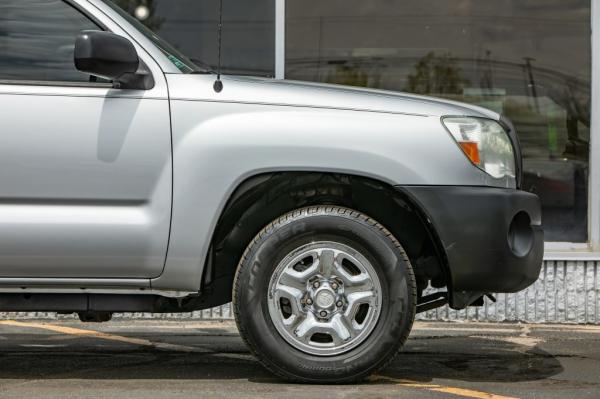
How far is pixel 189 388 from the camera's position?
19.2ft

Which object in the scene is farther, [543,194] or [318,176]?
[543,194]

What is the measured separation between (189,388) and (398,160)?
1364 mm

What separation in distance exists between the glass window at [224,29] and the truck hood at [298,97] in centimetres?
305

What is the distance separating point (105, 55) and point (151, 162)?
1.67 ft

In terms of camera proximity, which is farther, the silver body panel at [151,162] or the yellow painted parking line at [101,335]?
the yellow painted parking line at [101,335]

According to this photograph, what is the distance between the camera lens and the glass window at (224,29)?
901 cm

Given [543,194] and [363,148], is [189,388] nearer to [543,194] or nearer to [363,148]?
[363,148]

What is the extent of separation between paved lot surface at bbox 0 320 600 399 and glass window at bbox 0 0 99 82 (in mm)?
1397

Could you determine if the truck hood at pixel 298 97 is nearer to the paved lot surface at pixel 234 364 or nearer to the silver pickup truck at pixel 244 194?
the silver pickup truck at pixel 244 194

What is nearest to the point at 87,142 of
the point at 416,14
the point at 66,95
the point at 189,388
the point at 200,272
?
the point at 66,95

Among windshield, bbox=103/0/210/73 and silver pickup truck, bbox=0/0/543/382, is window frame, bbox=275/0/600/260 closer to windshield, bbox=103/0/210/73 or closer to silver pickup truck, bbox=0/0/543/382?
silver pickup truck, bbox=0/0/543/382

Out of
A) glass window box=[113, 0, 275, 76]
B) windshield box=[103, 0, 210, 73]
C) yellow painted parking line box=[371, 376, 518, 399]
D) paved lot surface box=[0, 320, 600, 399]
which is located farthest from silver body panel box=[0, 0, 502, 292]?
glass window box=[113, 0, 275, 76]

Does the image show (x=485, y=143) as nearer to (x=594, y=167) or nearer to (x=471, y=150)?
(x=471, y=150)

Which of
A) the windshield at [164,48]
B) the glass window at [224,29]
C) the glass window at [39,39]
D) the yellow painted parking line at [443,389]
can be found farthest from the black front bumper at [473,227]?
the glass window at [224,29]
